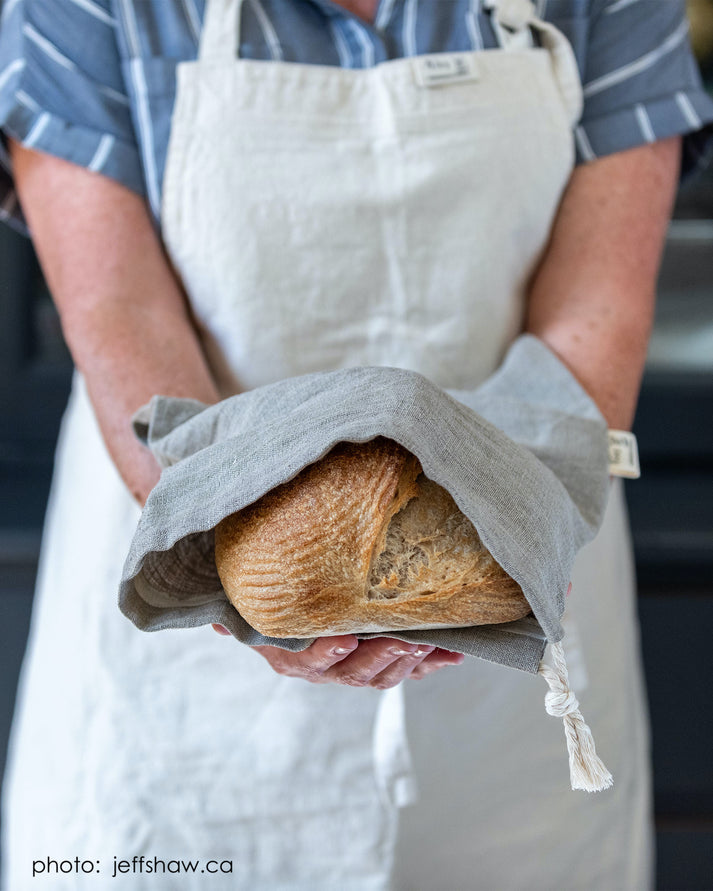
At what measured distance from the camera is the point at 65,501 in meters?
0.89

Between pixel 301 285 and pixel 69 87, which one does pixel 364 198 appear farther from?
pixel 69 87

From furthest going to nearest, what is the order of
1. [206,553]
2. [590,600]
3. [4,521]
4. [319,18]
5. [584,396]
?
1. [4,521]
2. [590,600]
3. [319,18]
4. [584,396]
5. [206,553]

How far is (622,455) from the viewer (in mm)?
690

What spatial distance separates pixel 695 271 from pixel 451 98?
74 cm

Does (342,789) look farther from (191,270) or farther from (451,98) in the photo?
(451,98)

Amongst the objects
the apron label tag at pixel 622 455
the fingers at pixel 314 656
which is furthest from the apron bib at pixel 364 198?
the fingers at pixel 314 656

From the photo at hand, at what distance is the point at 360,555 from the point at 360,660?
13cm

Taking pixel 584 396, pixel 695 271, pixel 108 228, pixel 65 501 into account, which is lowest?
pixel 695 271

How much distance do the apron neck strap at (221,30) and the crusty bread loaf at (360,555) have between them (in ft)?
1.44

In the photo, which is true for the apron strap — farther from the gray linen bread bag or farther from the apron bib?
the gray linen bread bag

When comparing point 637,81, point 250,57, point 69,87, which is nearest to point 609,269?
point 637,81

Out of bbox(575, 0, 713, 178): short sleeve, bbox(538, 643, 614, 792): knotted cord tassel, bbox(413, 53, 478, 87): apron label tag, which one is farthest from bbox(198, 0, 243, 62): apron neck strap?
bbox(538, 643, 614, 792): knotted cord tassel

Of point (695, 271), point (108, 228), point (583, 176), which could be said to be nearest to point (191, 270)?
point (108, 228)

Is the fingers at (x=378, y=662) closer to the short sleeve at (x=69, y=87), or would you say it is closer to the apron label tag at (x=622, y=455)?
the apron label tag at (x=622, y=455)
